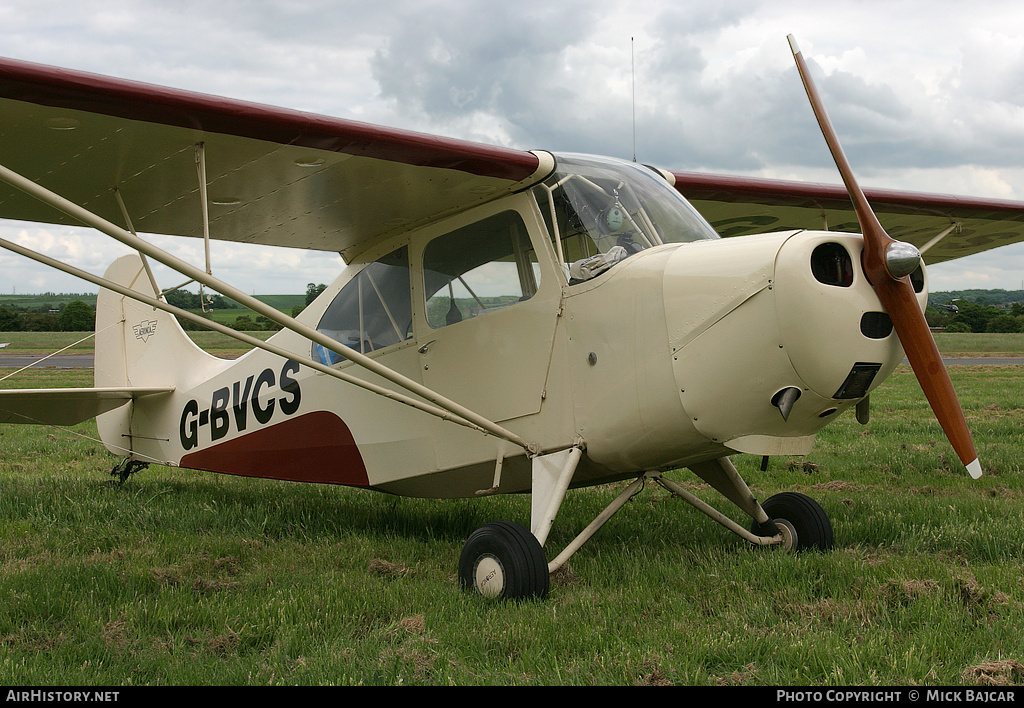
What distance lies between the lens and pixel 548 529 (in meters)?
4.42

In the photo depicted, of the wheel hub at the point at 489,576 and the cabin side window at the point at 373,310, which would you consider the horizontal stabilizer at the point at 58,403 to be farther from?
the wheel hub at the point at 489,576

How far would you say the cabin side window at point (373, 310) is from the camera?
5.75 metres

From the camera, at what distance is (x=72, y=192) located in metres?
5.07

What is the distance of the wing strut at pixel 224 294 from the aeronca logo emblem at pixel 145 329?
4077mm

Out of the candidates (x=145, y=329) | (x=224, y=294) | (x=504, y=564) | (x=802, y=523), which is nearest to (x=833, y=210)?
(x=802, y=523)

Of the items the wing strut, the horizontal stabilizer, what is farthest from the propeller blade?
the horizontal stabilizer

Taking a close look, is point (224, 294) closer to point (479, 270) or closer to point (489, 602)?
point (479, 270)

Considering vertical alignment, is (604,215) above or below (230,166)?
below

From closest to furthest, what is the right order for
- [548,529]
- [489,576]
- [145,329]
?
1. [489,576]
2. [548,529]
3. [145,329]

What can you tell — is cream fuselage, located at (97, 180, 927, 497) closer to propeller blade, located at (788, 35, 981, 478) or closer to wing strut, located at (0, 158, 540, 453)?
propeller blade, located at (788, 35, 981, 478)

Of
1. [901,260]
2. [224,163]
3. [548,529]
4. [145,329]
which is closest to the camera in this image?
[901,260]

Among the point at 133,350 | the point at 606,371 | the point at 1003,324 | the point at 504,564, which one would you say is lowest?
the point at 504,564

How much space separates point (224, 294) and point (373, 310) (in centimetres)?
176

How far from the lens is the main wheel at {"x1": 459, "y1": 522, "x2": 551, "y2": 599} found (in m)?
4.14
